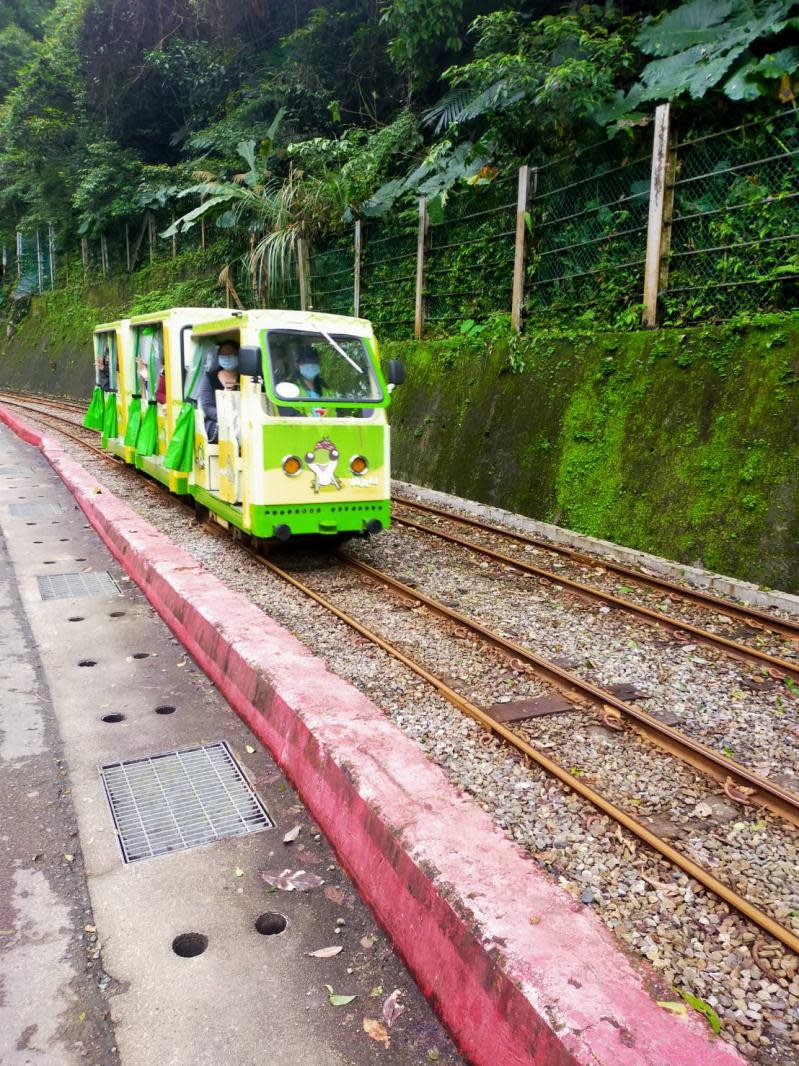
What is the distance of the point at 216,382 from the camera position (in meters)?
8.83

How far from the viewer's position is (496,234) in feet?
39.0

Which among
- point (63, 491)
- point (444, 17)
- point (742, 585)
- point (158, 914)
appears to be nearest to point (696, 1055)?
point (158, 914)

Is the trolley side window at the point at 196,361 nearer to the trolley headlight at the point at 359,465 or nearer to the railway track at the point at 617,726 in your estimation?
the trolley headlight at the point at 359,465

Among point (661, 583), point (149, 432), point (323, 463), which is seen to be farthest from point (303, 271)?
point (661, 583)

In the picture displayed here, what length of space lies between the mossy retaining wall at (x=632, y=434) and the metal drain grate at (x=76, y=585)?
518 centimetres

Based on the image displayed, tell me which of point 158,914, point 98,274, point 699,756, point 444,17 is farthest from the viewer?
point 98,274

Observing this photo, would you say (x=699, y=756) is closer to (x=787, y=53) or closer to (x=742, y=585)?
(x=742, y=585)

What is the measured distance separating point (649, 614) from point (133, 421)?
885 cm

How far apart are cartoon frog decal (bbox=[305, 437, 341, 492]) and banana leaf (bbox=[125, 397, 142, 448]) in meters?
5.56

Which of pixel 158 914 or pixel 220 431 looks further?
pixel 220 431

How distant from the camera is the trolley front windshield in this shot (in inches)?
285

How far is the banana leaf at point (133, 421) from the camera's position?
468 inches

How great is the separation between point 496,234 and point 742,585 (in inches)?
286

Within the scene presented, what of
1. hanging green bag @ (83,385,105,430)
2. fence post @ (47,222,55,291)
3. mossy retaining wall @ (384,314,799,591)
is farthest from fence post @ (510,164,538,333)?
fence post @ (47,222,55,291)
